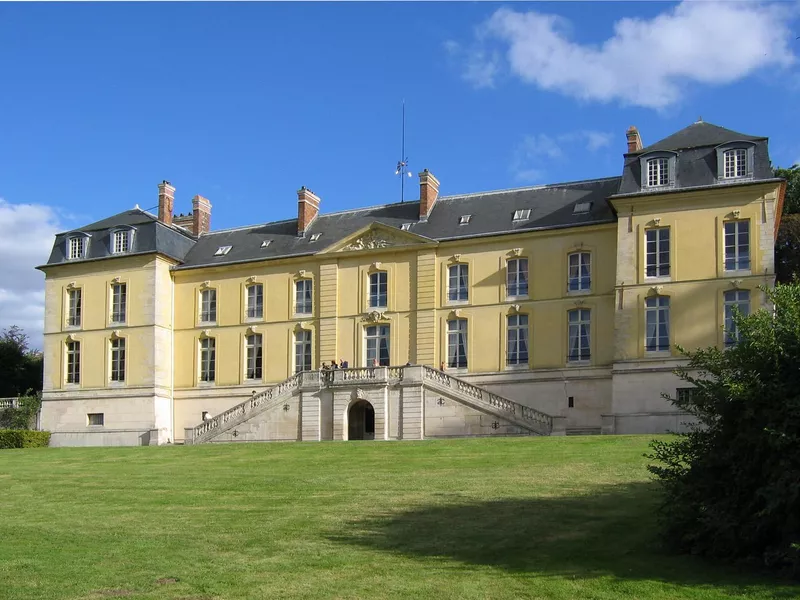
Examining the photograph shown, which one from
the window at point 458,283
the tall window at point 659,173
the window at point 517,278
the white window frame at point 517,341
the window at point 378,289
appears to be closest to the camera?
the tall window at point 659,173

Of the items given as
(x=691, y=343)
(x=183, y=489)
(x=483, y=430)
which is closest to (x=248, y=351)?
(x=483, y=430)

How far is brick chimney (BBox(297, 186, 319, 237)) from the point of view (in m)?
40.6

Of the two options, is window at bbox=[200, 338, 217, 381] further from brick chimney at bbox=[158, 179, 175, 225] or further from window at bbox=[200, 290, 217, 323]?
brick chimney at bbox=[158, 179, 175, 225]

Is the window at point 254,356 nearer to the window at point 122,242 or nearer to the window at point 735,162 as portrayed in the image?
the window at point 122,242

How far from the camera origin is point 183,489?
19.7 m

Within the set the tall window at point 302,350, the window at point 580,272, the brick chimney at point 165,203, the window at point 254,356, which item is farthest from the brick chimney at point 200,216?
the window at point 580,272

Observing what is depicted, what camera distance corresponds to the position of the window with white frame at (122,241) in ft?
134

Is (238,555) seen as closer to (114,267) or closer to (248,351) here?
(248,351)

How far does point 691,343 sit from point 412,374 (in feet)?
29.1

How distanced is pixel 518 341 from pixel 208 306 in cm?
1289

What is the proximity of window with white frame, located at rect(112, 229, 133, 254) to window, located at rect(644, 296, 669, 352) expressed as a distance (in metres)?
20.7

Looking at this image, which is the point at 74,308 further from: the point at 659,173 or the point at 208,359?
the point at 659,173

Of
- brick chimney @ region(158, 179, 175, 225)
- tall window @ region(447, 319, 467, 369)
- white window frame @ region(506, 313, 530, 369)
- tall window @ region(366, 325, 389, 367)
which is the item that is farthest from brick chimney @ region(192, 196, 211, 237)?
white window frame @ region(506, 313, 530, 369)

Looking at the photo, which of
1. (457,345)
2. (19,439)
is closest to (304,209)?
(457,345)
